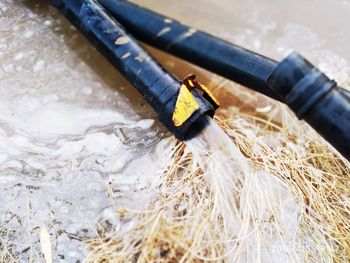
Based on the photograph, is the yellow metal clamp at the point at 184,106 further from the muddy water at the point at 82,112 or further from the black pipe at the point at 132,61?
the muddy water at the point at 82,112

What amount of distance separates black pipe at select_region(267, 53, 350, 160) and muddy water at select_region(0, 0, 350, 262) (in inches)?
21.8

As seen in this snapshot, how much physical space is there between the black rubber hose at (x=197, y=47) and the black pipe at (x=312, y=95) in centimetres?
62

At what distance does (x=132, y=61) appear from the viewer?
2.48 metres

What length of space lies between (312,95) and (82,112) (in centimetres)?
135

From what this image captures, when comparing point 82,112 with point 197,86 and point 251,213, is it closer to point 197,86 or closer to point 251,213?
point 197,86

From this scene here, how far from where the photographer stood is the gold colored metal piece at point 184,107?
2195mm

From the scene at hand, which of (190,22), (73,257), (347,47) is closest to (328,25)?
(347,47)

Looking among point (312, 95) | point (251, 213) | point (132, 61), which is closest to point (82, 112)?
point (132, 61)

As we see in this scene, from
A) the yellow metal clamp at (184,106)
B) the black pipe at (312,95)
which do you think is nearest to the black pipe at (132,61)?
the yellow metal clamp at (184,106)

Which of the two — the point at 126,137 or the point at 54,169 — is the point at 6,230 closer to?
the point at 54,169

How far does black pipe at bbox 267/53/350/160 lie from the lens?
1720 millimetres

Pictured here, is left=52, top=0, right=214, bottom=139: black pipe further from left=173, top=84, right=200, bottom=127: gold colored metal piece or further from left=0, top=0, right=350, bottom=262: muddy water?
left=0, top=0, right=350, bottom=262: muddy water

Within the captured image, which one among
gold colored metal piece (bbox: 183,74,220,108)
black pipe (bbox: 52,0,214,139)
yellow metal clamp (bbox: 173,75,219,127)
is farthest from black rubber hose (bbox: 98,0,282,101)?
yellow metal clamp (bbox: 173,75,219,127)

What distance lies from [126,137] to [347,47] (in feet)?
5.06
